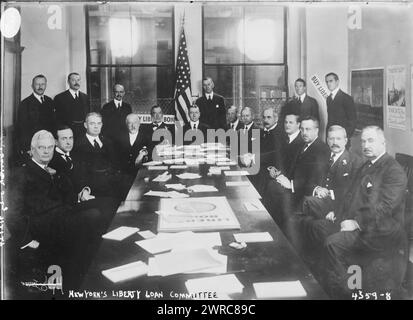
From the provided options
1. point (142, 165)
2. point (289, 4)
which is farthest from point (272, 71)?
point (142, 165)

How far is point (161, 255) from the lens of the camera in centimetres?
239

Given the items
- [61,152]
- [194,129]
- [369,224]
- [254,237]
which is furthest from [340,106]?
[61,152]

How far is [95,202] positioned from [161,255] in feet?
3.82

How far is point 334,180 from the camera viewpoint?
3.41 meters

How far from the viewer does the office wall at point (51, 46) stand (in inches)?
129

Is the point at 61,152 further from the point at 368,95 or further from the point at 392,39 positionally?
the point at 392,39

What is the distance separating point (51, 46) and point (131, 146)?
3.12ft

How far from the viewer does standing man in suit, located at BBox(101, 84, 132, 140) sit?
344 cm

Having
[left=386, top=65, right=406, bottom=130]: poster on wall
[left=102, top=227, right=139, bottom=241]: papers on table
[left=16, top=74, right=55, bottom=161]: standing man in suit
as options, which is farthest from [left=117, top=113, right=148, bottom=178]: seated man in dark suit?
[left=386, top=65, right=406, bottom=130]: poster on wall

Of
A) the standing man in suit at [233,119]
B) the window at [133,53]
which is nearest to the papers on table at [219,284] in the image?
the standing man in suit at [233,119]

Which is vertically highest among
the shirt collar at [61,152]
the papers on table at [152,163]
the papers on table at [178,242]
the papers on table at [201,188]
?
the shirt collar at [61,152]

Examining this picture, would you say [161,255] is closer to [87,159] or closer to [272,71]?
[87,159]

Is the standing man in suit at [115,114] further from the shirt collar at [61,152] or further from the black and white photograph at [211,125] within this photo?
the shirt collar at [61,152]

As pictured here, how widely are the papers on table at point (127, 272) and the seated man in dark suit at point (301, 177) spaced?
1421mm
